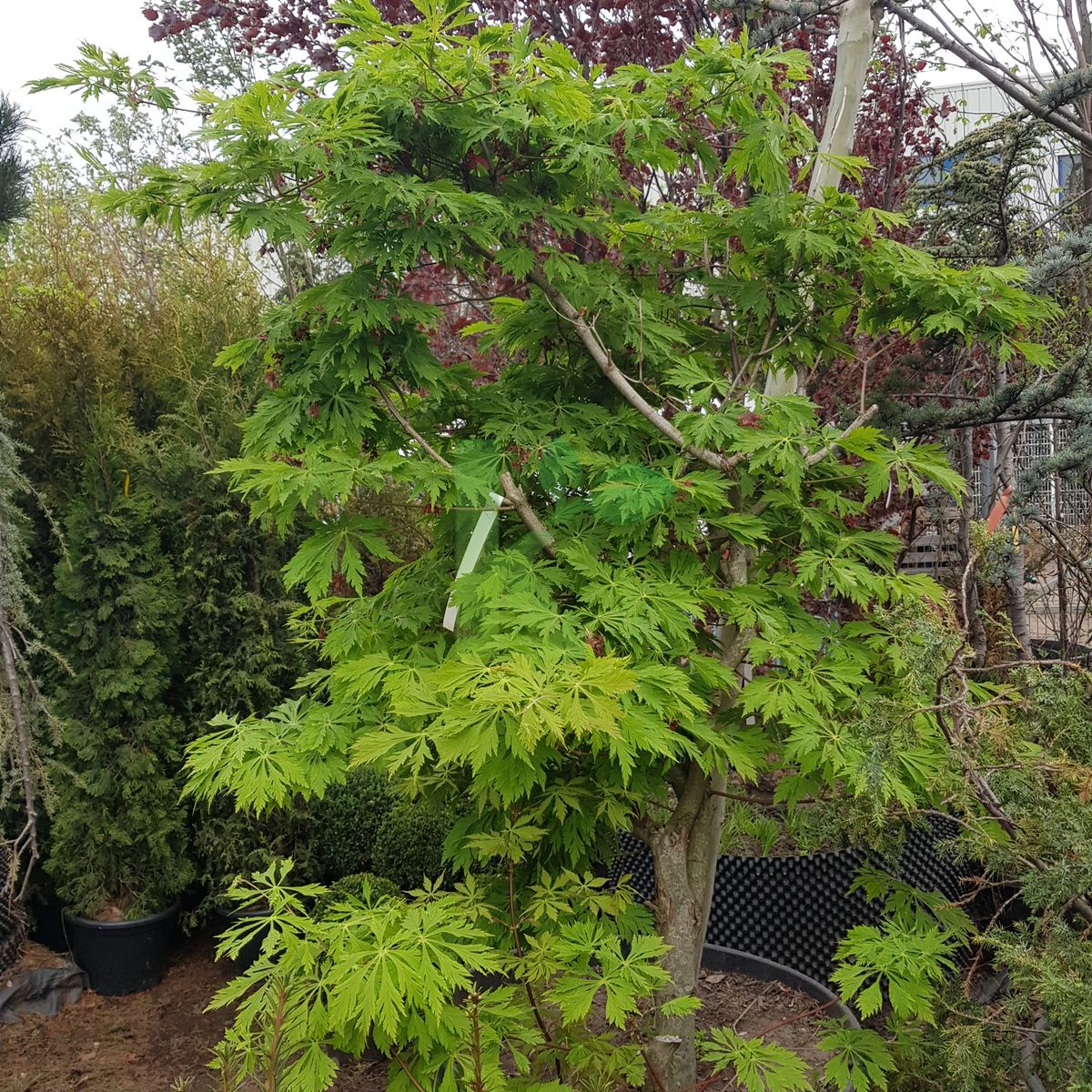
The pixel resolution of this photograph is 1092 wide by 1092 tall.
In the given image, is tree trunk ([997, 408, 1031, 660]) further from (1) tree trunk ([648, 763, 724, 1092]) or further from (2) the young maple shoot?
(1) tree trunk ([648, 763, 724, 1092])

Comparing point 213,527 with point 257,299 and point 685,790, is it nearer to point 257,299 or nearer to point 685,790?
point 257,299

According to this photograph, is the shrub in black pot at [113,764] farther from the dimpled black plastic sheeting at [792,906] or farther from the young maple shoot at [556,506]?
the dimpled black plastic sheeting at [792,906]

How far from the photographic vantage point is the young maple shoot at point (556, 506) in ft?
5.77

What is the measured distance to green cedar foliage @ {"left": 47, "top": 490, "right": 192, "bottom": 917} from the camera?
374 cm

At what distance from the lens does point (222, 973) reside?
12.7 ft

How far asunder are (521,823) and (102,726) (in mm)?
2409

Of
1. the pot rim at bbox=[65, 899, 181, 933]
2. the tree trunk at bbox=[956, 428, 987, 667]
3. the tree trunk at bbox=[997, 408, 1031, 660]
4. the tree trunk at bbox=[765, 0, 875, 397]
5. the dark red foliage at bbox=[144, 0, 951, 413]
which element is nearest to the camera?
the tree trunk at bbox=[765, 0, 875, 397]

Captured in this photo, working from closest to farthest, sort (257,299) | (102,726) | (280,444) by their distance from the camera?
1. (280,444)
2. (102,726)
3. (257,299)

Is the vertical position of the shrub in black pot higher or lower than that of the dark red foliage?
lower

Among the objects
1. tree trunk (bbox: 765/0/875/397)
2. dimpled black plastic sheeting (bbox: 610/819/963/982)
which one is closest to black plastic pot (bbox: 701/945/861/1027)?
dimpled black plastic sheeting (bbox: 610/819/963/982)

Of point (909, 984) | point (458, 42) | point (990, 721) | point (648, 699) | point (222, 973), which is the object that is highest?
point (458, 42)

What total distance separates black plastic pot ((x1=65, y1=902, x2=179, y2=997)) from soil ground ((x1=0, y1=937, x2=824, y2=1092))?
5cm

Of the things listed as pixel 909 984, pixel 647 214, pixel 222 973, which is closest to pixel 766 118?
pixel 647 214

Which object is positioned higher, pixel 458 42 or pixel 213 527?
pixel 458 42
